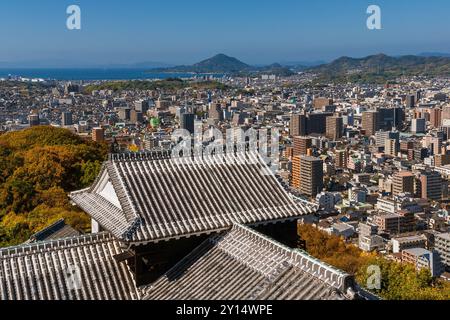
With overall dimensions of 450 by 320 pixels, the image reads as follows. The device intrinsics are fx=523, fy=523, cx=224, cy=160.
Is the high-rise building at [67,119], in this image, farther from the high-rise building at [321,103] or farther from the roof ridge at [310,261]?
the roof ridge at [310,261]

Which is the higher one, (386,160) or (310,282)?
(310,282)

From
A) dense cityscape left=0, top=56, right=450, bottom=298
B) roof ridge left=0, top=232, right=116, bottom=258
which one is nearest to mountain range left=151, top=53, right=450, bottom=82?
dense cityscape left=0, top=56, right=450, bottom=298

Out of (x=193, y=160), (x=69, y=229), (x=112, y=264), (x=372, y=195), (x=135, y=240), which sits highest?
(x=193, y=160)

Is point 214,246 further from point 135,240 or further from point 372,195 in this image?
point 372,195

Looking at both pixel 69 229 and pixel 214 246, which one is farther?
pixel 69 229

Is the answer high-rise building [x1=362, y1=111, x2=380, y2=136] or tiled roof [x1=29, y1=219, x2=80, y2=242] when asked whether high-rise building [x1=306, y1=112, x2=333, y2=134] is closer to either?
high-rise building [x1=362, y1=111, x2=380, y2=136]
